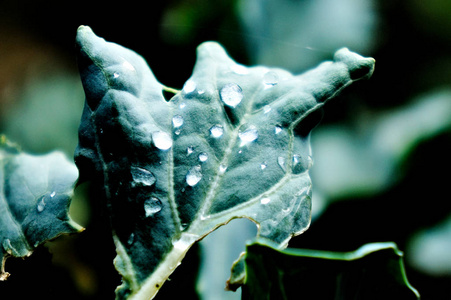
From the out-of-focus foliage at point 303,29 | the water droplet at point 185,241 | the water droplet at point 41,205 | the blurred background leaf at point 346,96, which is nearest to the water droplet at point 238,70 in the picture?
the water droplet at point 185,241

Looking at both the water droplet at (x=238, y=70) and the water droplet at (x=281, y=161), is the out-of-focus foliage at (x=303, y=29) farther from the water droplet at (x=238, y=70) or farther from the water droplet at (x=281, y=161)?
the water droplet at (x=281, y=161)

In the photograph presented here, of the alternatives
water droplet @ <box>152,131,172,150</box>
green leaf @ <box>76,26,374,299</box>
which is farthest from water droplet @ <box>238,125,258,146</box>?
water droplet @ <box>152,131,172,150</box>

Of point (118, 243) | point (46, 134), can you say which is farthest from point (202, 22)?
point (118, 243)

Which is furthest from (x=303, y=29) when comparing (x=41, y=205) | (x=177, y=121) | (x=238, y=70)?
(x=41, y=205)

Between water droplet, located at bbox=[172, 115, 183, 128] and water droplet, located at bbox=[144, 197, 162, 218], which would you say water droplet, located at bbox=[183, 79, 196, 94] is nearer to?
water droplet, located at bbox=[172, 115, 183, 128]

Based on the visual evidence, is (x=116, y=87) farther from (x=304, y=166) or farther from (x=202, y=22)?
(x=202, y=22)
